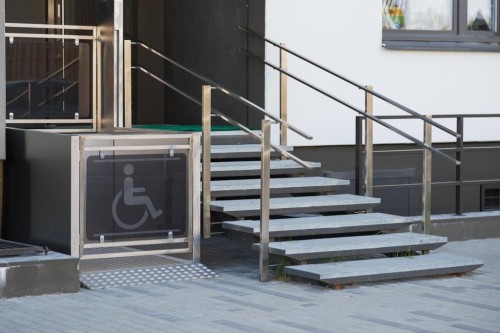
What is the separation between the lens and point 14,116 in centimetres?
1121

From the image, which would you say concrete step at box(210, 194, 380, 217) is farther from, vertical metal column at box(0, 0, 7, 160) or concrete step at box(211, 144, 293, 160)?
vertical metal column at box(0, 0, 7, 160)

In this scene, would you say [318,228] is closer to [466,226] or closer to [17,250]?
[17,250]

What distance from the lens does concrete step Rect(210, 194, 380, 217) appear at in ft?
33.9

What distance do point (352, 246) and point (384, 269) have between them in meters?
0.45

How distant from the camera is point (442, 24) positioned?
13922 millimetres

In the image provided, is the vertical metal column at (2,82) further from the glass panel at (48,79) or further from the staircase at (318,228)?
the staircase at (318,228)

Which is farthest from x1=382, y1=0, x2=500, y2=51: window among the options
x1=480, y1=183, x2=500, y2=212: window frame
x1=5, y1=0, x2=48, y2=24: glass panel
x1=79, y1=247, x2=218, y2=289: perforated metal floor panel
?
x1=79, y1=247, x2=218, y2=289: perforated metal floor panel

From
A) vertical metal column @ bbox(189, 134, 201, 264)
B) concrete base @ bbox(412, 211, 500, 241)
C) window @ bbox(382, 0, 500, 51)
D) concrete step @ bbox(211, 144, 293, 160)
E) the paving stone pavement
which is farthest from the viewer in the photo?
window @ bbox(382, 0, 500, 51)

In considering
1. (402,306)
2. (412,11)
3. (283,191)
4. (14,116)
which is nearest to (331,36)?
(412,11)

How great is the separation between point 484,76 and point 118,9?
4727mm

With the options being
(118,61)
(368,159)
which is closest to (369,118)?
(368,159)

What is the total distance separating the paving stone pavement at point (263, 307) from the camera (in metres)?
7.89

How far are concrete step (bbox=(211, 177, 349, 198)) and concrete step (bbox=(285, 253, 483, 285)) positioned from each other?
132cm

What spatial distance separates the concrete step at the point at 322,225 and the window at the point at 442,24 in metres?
3.09
